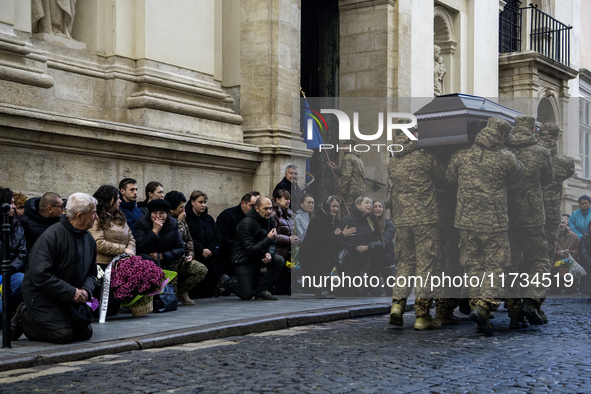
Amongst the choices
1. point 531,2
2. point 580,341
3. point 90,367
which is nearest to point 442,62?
point 531,2

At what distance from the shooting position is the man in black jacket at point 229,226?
12.4 meters

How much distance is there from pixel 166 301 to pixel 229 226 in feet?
8.43

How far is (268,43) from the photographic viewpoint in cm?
1532

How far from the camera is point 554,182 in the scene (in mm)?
9305

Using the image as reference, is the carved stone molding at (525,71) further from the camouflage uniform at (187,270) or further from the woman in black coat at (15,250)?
the woman in black coat at (15,250)

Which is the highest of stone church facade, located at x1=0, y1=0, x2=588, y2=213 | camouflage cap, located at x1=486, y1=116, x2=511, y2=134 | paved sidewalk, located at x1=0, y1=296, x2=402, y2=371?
stone church facade, located at x1=0, y1=0, x2=588, y2=213

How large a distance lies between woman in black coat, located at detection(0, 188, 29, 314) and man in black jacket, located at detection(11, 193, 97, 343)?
2.36 feet

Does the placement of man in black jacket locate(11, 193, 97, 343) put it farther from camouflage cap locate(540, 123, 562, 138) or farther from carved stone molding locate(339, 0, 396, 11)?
carved stone molding locate(339, 0, 396, 11)

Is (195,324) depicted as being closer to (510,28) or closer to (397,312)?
(397,312)

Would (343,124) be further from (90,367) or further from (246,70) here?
(246,70)

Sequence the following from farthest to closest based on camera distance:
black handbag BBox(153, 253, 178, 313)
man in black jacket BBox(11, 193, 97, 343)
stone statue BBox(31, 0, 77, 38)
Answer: stone statue BBox(31, 0, 77, 38), black handbag BBox(153, 253, 178, 313), man in black jacket BBox(11, 193, 97, 343)

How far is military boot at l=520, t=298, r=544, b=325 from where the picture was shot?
30.3 ft

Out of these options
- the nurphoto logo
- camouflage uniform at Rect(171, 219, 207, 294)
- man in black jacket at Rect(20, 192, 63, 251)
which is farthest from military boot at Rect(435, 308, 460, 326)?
man in black jacket at Rect(20, 192, 63, 251)

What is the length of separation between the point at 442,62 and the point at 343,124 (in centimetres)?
1369
